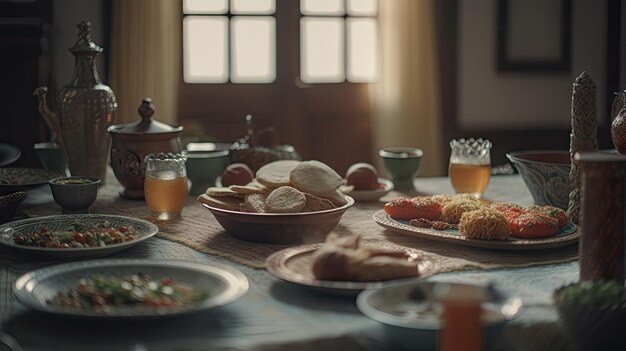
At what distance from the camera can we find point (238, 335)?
116 centimetres

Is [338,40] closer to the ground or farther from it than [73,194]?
farther from it

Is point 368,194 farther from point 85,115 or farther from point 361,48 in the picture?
point 361,48

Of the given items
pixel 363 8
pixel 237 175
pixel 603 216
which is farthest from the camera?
pixel 363 8

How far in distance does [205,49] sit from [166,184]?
104 inches

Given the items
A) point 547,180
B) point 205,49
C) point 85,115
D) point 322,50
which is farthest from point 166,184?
point 322,50

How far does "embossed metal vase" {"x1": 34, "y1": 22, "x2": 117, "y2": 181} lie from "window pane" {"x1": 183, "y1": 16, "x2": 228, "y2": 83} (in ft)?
6.90

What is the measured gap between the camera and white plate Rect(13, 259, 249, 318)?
1.15m

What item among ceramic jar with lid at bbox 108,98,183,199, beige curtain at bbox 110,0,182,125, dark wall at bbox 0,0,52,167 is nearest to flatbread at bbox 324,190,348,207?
ceramic jar with lid at bbox 108,98,183,199

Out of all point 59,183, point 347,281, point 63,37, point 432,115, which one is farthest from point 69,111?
point 432,115

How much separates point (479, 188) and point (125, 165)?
0.91 metres

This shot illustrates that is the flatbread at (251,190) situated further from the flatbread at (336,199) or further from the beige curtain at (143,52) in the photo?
the beige curtain at (143,52)

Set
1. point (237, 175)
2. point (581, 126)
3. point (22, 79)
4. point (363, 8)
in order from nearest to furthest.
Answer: point (581, 126), point (237, 175), point (22, 79), point (363, 8)

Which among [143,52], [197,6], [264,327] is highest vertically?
[197,6]

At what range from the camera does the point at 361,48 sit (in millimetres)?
4719
